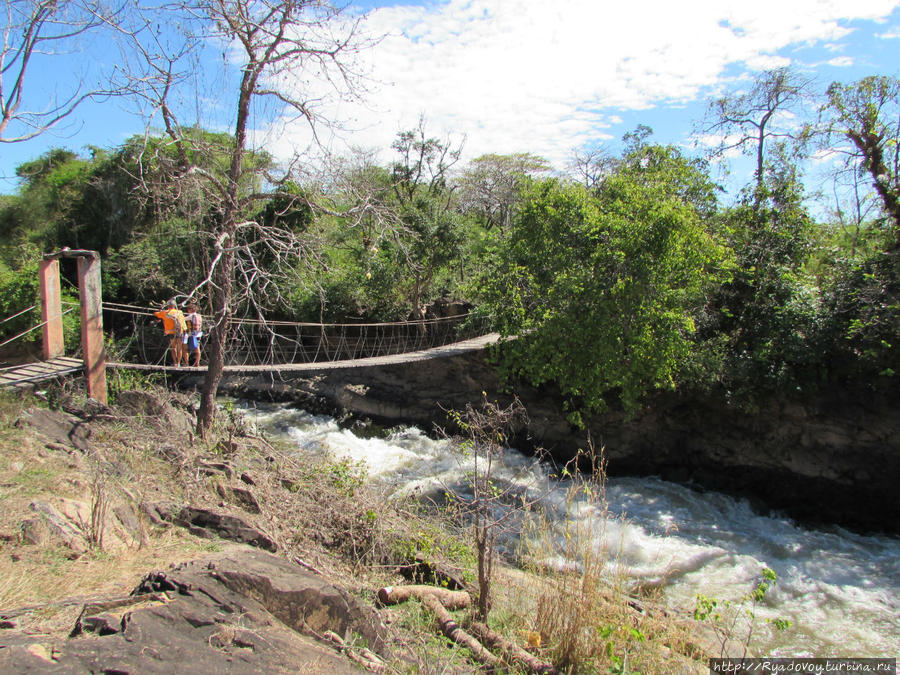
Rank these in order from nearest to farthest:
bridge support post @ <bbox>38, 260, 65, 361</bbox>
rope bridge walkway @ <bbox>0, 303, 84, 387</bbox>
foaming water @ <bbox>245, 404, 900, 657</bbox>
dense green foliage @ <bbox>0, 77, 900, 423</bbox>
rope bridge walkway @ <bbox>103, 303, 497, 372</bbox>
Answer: foaming water @ <bbox>245, 404, 900, 657</bbox>, rope bridge walkway @ <bbox>0, 303, 84, 387</bbox>, bridge support post @ <bbox>38, 260, 65, 361</bbox>, dense green foliage @ <bbox>0, 77, 900, 423</bbox>, rope bridge walkway @ <bbox>103, 303, 497, 372</bbox>

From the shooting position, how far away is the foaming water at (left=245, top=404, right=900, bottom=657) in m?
Answer: 4.66

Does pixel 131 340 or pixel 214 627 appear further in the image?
pixel 131 340

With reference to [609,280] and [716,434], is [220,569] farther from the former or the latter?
[716,434]

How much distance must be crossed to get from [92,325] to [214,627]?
14.2ft

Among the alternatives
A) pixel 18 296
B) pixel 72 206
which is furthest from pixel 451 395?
pixel 72 206

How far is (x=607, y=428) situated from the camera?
843cm

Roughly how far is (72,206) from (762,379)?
1736 cm

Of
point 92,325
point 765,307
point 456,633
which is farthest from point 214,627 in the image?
point 765,307

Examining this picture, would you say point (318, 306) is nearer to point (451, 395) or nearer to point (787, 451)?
point (451, 395)

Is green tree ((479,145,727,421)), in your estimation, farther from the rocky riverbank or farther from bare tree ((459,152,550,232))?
bare tree ((459,152,550,232))

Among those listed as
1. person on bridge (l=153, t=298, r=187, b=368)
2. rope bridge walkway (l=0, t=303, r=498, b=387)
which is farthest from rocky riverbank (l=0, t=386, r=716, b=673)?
rope bridge walkway (l=0, t=303, r=498, b=387)

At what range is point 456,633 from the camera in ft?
9.30

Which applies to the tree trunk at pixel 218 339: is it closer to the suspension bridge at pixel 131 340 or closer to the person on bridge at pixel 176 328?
the suspension bridge at pixel 131 340

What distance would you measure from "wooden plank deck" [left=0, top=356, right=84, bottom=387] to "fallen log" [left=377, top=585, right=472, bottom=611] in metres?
4.01
